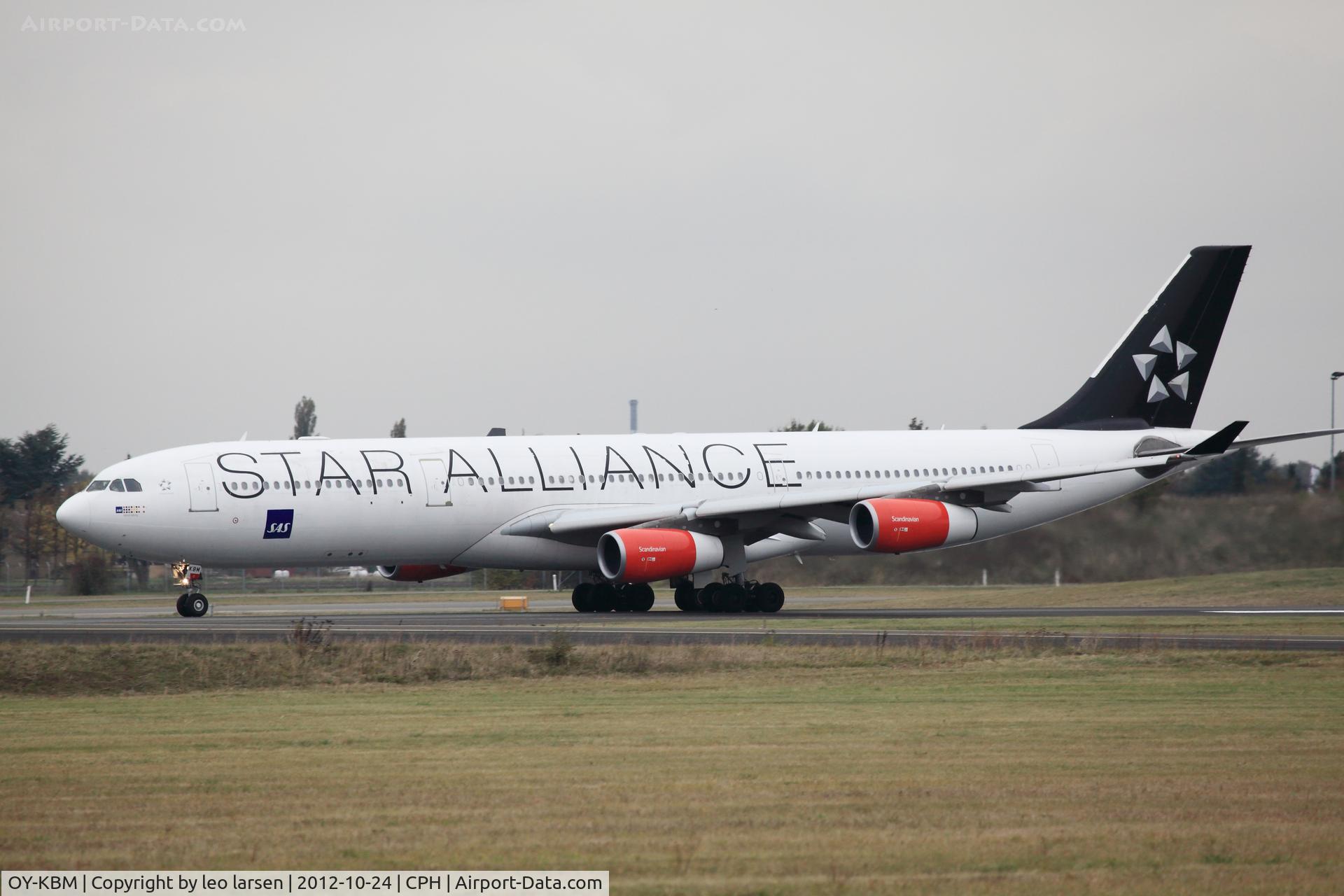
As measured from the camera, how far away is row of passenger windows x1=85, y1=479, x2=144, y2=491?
32.5 meters

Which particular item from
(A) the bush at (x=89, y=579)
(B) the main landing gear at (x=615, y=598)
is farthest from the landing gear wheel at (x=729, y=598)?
(A) the bush at (x=89, y=579)

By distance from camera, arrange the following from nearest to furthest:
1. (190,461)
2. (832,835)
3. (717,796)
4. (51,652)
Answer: (832,835) → (717,796) → (51,652) → (190,461)

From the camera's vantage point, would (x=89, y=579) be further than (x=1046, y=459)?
Yes

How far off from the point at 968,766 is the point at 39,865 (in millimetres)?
7040

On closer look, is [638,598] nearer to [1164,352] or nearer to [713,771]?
[1164,352]

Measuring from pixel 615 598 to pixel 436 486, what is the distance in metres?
5.07

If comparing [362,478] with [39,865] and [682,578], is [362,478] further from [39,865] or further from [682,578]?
[39,865]

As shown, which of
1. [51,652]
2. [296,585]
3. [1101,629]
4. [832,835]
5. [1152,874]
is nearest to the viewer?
[1152,874]

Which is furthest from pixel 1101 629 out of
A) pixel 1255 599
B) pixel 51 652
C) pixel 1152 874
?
pixel 1152 874

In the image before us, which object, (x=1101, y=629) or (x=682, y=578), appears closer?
(x=1101, y=629)

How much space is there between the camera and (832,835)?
10.3 metres

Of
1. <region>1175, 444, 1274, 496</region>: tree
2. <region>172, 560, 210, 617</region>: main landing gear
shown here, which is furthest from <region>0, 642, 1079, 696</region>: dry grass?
<region>1175, 444, 1274, 496</region>: tree

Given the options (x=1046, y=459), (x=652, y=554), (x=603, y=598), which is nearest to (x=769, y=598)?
(x=652, y=554)

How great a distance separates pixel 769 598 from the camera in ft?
115
